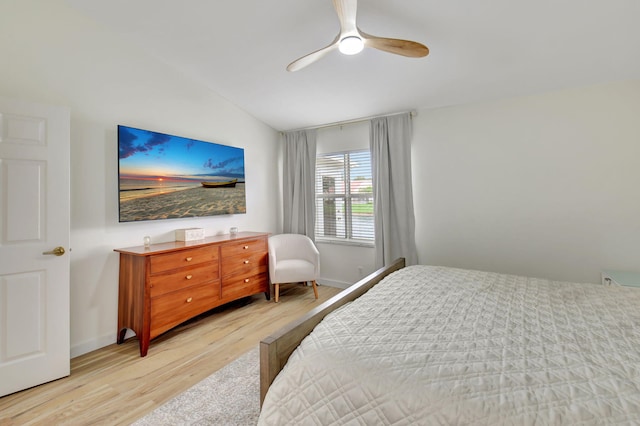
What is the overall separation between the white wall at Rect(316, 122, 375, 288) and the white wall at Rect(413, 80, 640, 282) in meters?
0.73

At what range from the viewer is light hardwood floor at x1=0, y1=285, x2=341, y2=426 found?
1.76m

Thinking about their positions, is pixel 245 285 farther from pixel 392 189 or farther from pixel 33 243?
pixel 392 189

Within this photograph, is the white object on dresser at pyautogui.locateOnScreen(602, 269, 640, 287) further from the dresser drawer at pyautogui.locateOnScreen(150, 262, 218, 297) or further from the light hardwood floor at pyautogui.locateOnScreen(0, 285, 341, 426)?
the dresser drawer at pyautogui.locateOnScreen(150, 262, 218, 297)

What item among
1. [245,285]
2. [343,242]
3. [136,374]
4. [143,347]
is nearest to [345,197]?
[343,242]

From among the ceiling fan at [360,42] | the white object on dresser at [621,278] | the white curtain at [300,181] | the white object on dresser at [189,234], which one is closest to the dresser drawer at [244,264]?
the white object on dresser at [189,234]

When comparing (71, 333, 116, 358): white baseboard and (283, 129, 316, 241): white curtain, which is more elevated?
(283, 129, 316, 241): white curtain

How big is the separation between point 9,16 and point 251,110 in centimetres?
227

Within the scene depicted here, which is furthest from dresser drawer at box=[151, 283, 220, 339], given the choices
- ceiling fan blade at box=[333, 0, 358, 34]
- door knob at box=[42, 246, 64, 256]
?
ceiling fan blade at box=[333, 0, 358, 34]

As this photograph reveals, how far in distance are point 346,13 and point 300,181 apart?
2.78m

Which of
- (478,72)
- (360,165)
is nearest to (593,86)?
(478,72)

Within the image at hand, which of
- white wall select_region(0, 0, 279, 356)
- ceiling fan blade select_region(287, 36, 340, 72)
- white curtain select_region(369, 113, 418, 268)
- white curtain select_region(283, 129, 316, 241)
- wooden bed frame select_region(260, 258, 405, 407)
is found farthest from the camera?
white curtain select_region(283, 129, 316, 241)

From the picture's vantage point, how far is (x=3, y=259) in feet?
6.29

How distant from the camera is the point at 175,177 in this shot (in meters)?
3.14

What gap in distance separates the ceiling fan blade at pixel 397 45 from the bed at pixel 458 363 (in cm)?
160
